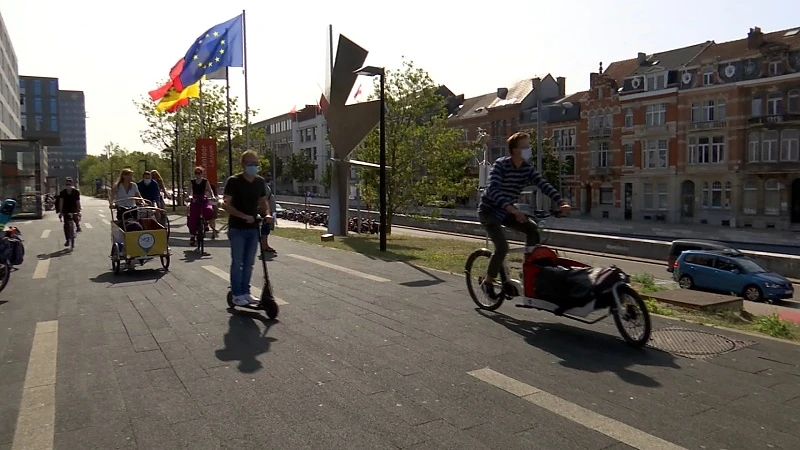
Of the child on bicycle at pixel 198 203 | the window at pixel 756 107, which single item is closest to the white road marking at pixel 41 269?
the child on bicycle at pixel 198 203

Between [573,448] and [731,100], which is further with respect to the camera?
[731,100]

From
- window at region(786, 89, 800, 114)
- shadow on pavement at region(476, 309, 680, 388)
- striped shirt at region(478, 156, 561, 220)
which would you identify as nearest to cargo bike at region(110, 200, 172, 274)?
striped shirt at region(478, 156, 561, 220)

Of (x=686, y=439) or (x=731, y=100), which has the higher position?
(x=731, y=100)

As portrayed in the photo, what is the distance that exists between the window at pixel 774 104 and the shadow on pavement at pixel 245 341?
163 feet

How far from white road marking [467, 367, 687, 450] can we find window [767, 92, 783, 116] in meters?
50.4

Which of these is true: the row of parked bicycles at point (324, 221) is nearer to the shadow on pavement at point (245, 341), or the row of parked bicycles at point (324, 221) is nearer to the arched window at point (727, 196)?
the shadow on pavement at point (245, 341)

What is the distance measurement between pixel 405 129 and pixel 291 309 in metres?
20.8

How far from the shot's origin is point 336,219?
75.5 feet

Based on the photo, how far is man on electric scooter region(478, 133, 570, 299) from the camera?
22.5ft

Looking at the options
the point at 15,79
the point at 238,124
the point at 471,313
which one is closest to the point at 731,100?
the point at 238,124

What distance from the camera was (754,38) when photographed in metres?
49.7

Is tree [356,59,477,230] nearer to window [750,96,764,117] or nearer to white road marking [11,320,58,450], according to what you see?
white road marking [11,320,58,450]

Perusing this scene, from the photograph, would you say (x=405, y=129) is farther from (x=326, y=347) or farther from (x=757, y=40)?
(x=757, y=40)

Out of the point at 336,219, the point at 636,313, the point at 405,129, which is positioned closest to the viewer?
the point at 636,313
